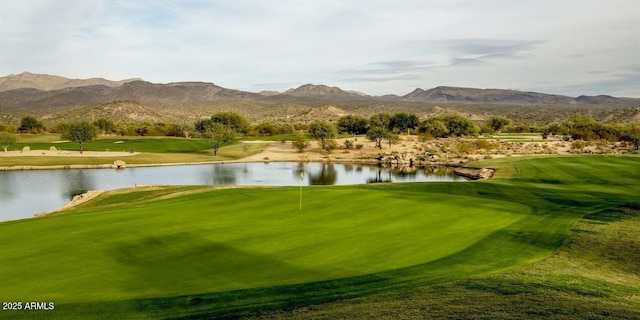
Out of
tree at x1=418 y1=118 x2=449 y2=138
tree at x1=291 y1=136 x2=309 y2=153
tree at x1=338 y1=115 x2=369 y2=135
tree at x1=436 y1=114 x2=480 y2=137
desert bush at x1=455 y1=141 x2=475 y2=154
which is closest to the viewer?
desert bush at x1=455 y1=141 x2=475 y2=154

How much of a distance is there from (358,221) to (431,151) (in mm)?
71064

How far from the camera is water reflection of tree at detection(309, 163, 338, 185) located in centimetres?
5513

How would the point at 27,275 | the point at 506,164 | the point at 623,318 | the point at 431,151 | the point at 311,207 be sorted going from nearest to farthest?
the point at 623,318 → the point at 27,275 → the point at 311,207 → the point at 506,164 → the point at 431,151

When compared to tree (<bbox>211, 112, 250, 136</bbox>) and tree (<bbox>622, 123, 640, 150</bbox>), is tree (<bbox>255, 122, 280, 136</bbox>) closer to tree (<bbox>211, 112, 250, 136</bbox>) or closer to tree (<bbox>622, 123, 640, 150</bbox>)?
tree (<bbox>211, 112, 250, 136</bbox>)

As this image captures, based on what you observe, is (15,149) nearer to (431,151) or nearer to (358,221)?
(431,151)

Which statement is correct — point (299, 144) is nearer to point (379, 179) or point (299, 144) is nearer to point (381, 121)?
point (379, 179)

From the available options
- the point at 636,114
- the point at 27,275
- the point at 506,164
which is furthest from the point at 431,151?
the point at 636,114

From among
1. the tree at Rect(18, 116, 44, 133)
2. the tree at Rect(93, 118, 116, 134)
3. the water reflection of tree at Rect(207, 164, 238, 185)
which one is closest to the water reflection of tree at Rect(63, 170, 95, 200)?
the water reflection of tree at Rect(207, 164, 238, 185)

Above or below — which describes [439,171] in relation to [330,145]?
A: below

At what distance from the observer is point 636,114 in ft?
484

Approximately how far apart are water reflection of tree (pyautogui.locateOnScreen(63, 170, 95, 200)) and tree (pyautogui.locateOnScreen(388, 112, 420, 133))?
261 feet

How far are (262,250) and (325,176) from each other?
46.1m

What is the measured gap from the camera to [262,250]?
15.2m

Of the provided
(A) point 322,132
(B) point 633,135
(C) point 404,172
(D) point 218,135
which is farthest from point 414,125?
(C) point 404,172
